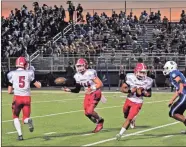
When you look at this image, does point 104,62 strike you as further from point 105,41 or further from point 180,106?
point 180,106

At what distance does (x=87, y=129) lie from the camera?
39.0ft

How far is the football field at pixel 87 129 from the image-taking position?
32.6 ft

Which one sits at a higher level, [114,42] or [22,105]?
[114,42]

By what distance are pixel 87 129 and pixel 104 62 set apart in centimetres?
1755

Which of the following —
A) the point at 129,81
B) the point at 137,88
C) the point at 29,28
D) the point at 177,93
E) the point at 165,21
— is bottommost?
the point at 177,93

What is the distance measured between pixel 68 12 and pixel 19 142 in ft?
80.6

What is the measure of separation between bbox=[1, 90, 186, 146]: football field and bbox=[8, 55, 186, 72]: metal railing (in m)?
11.1

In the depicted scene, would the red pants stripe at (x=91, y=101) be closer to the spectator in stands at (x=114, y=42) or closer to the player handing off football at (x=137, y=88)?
the player handing off football at (x=137, y=88)

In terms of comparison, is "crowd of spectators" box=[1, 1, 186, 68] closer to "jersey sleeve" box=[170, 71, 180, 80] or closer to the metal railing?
the metal railing

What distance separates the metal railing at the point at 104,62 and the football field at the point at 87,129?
11.1 meters

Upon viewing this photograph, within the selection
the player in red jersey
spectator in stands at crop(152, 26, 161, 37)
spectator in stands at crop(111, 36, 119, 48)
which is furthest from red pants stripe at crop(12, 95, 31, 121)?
spectator in stands at crop(152, 26, 161, 37)

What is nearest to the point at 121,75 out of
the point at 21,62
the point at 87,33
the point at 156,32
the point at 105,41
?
the point at 105,41

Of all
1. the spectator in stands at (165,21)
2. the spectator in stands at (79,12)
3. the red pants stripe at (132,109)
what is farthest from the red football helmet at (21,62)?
the spectator in stands at (79,12)

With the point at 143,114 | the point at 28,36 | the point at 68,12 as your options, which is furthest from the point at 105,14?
the point at 143,114
